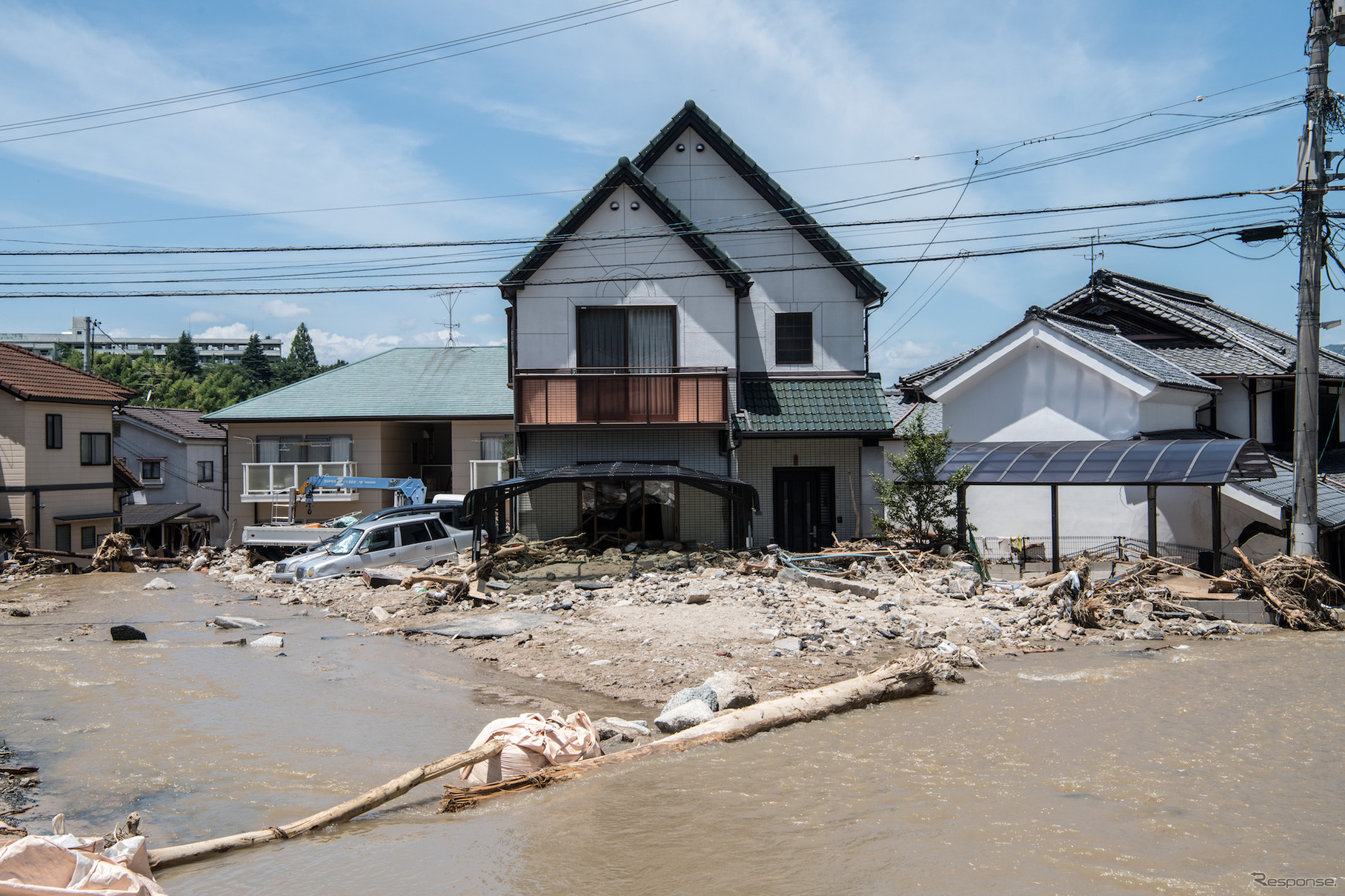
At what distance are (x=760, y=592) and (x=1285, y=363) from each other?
14717 millimetres

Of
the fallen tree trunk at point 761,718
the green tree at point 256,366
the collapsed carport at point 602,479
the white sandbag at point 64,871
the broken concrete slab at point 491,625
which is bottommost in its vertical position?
the broken concrete slab at point 491,625

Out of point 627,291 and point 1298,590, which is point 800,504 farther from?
point 1298,590

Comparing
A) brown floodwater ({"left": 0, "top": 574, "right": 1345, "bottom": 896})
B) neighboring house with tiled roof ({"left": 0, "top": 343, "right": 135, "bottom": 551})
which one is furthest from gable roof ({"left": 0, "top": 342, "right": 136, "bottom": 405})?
brown floodwater ({"left": 0, "top": 574, "right": 1345, "bottom": 896})

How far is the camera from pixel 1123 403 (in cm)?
1881

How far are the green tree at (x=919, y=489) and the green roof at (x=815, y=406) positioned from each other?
189 centimetres

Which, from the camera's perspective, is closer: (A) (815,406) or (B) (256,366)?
(A) (815,406)

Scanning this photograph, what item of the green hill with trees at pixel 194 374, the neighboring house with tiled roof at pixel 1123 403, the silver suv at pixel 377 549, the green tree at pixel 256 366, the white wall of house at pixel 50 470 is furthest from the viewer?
the green tree at pixel 256 366

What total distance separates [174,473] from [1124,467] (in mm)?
38779

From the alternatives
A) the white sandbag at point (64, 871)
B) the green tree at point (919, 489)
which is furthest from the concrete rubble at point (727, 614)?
the white sandbag at point (64, 871)

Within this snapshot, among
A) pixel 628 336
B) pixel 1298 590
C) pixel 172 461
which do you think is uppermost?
pixel 628 336

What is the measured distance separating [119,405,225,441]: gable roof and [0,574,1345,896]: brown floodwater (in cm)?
3052

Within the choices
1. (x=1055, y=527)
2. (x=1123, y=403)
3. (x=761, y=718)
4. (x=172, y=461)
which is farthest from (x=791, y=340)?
(x=172, y=461)

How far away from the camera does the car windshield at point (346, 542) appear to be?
19438 millimetres

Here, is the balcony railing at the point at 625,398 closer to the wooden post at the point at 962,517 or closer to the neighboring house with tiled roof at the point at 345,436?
the wooden post at the point at 962,517
